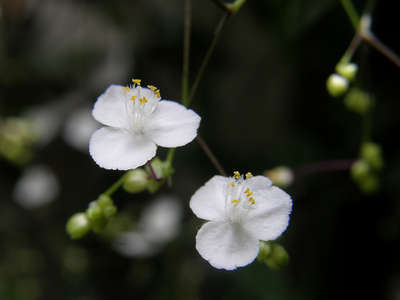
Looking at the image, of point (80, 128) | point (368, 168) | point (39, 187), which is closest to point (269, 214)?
point (368, 168)

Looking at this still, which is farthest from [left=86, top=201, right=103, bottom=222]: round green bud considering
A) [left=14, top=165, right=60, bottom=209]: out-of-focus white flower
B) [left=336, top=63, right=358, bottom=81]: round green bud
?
[left=14, top=165, right=60, bottom=209]: out-of-focus white flower

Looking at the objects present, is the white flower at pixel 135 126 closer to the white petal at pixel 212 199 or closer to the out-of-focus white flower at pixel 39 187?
the white petal at pixel 212 199

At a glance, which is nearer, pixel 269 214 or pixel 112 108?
pixel 269 214

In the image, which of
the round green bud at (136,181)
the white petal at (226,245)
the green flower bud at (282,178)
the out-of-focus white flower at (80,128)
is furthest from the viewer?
the out-of-focus white flower at (80,128)

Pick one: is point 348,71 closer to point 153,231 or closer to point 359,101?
point 359,101

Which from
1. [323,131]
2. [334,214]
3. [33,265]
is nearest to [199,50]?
[323,131]

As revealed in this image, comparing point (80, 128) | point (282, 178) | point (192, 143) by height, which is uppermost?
point (282, 178)

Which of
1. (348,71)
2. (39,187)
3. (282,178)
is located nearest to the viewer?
(348,71)

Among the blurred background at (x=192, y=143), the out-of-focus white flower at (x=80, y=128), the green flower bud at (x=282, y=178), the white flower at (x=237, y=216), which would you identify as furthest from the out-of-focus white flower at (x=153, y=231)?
the white flower at (x=237, y=216)
